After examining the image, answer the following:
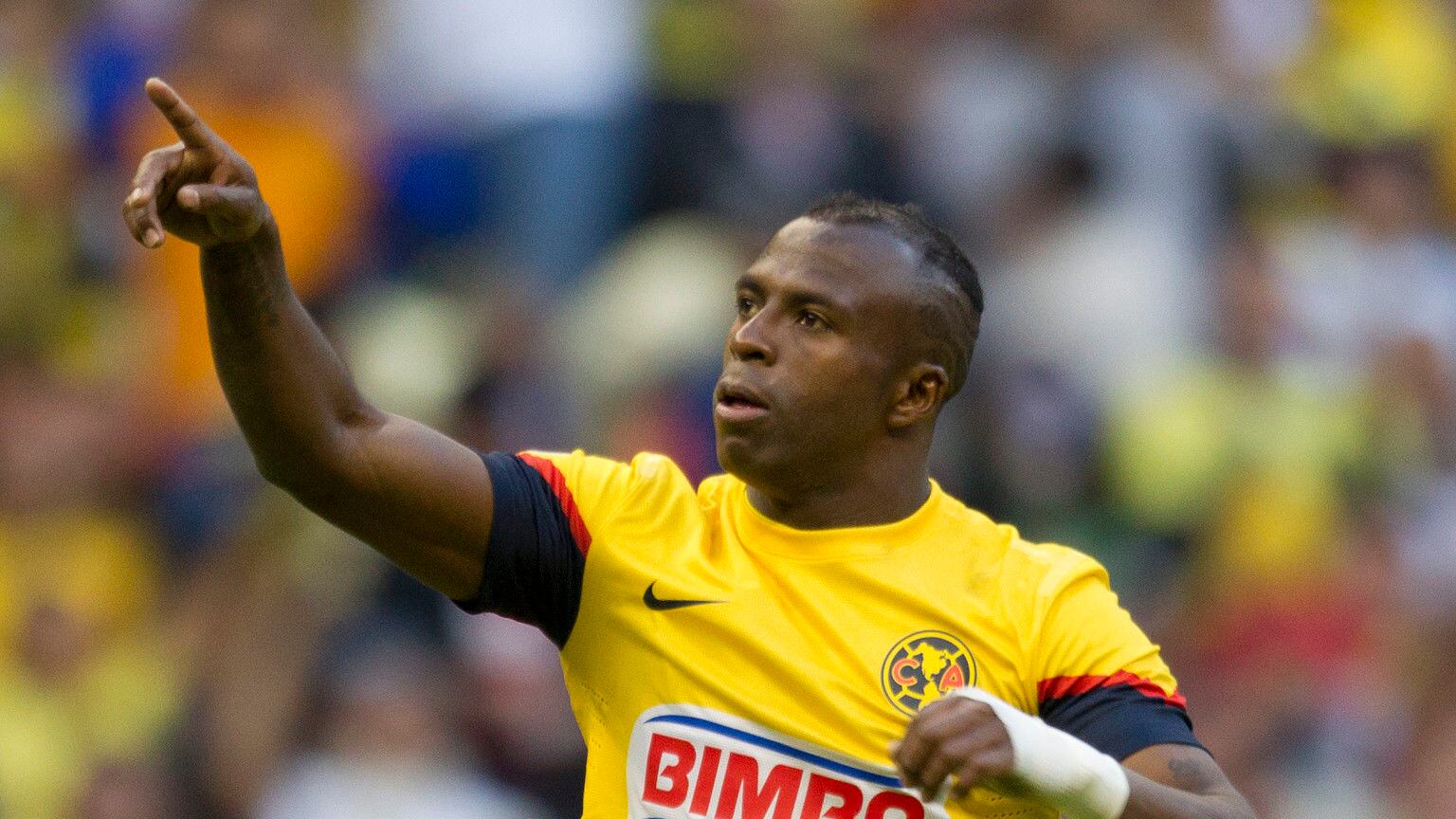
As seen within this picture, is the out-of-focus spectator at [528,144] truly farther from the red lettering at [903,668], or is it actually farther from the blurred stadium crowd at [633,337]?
the red lettering at [903,668]

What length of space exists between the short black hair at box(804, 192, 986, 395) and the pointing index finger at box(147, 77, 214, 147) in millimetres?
1253

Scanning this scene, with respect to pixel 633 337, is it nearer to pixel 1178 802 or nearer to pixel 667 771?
pixel 667 771

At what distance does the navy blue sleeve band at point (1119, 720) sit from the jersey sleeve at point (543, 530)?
922 mm

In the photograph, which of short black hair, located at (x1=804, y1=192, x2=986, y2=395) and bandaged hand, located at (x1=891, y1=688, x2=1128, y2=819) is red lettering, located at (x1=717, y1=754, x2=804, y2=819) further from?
short black hair, located at (x1=804, y1=192, x2=986, y2=395)

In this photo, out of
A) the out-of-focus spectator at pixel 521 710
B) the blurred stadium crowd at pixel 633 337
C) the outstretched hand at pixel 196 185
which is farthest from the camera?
the blurred stadium crowd at pixel 633 337

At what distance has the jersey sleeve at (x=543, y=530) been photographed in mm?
4000

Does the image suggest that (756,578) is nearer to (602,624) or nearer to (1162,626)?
(602,624)

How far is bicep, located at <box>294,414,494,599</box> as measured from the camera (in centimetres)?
384

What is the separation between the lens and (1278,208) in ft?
31.1

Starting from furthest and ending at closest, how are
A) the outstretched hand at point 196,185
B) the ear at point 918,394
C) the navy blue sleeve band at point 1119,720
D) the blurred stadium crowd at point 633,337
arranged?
1. the blurred stadium crowd at point 633,337
2. the ear at point 918,394
3. the navy blue sleeve band at point 1119,720
4. the outstretched hand at point 196,185

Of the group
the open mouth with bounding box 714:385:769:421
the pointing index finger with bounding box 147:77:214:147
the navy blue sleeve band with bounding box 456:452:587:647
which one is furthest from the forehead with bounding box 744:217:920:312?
the pointing index finger with bounding box 147:77:214:147

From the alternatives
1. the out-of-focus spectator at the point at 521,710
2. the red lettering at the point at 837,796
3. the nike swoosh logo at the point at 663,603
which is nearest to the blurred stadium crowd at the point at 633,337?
the out-of-focus spectator at the point at 521,710

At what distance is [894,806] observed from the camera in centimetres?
395

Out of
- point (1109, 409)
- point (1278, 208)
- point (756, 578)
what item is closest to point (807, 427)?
point (756, 578)
